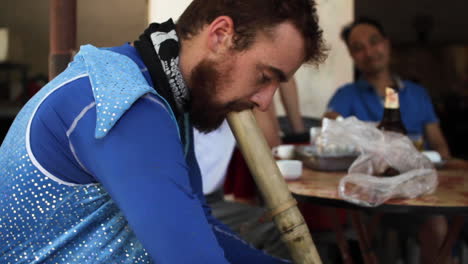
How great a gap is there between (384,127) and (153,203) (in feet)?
5.22

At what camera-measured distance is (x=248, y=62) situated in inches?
44.3

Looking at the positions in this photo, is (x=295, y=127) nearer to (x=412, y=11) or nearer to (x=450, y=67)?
(x=412, y=11)

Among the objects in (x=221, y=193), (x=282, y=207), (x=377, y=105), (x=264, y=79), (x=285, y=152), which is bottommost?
(x=221, y=193)

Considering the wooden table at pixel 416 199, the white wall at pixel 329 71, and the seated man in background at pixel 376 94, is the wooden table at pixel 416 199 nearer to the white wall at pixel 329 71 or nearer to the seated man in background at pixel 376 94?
the seated man in background at pixel 376 94

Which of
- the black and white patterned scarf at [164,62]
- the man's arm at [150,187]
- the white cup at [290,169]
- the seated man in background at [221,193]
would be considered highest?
the black and white patterned scarf at [164,62]

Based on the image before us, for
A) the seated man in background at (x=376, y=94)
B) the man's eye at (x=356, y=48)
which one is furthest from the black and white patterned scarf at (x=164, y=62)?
the man's eye at (x=356, y=48)

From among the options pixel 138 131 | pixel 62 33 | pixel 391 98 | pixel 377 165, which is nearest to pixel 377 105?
pixel 391 98

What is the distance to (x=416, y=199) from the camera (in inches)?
64.6

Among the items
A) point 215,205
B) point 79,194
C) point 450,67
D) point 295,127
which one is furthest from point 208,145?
point 450,67

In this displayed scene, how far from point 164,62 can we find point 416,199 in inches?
35.9

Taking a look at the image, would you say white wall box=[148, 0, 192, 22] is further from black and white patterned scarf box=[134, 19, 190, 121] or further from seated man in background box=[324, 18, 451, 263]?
black and white patterned scarf box=[134, 19, 190, 121]

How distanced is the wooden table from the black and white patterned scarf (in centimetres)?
68

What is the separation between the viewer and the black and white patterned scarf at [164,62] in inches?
43.8

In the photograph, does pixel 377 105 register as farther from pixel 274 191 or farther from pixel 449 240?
pixel 274 191
